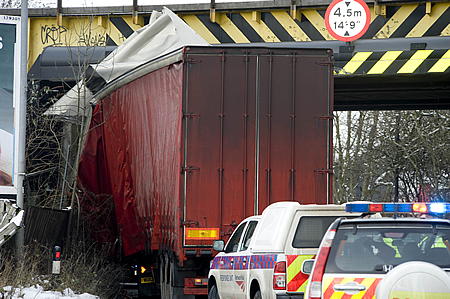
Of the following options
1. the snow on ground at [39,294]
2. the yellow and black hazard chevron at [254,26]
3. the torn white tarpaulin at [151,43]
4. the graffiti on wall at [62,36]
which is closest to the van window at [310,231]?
the snow on ground at [39,294]

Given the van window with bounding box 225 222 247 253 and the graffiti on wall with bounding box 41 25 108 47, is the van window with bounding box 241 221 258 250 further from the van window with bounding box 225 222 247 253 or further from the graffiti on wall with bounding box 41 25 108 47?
the graffiti on wall with bounding box 41 25 108 47

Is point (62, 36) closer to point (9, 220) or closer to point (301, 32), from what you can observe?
point (301, 32)

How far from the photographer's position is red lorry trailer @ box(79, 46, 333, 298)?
1126 cm

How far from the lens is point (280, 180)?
1155 centimetres

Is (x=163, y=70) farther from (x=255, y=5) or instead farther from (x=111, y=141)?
(x=255, y=5)

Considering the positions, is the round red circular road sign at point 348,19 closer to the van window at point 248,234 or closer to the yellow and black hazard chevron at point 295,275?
the van window at point 248,234

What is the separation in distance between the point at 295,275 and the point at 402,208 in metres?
2.01

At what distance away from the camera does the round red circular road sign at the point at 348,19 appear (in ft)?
53.5

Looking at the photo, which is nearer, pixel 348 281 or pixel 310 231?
pixel 348 281

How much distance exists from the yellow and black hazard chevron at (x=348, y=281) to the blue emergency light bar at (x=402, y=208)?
2.50 feet

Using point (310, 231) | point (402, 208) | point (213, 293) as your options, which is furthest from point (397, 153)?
point (402, 208)

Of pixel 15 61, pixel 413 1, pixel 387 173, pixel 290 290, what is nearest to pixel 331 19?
pixel 413 1

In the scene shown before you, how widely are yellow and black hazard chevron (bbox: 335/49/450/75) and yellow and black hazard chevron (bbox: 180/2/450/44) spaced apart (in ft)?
1.94

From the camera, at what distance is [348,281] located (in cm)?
577
